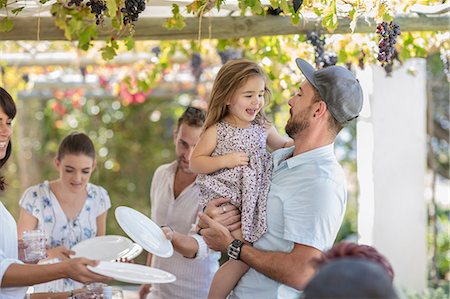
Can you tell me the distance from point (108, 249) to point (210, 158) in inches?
25.7

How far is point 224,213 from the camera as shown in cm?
420

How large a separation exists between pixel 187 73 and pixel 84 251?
22.9ft

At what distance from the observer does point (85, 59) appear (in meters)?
9.66

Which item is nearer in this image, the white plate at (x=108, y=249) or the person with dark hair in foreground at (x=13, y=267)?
the person with dark hair in foreground at (x=13, y=267)

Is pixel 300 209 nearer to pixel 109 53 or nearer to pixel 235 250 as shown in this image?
pixel 235 250

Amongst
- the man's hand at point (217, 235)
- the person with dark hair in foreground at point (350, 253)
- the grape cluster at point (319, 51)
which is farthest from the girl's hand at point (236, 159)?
the grape cluster at point (319, 51)

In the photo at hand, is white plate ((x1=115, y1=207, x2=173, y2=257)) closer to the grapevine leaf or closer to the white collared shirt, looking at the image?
the white collared shirt

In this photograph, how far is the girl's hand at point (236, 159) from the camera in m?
4.27

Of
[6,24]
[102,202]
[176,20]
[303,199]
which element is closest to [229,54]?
[102,202]

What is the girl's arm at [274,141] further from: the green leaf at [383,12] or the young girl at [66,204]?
the young girl at [66,204]

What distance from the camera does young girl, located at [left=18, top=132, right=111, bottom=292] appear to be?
17.2 feet

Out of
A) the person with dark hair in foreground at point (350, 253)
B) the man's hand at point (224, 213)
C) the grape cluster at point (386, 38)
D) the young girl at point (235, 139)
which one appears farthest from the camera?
the grape cluster at point (386, 38)

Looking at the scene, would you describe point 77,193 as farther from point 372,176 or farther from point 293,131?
point 372,176

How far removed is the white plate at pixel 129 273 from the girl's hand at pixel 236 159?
971 millimetres
